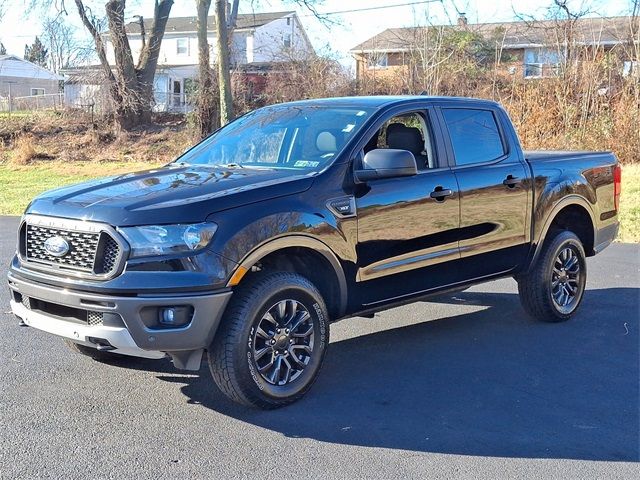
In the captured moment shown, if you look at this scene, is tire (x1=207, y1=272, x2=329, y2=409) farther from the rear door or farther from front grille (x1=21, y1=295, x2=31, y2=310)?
the rear door

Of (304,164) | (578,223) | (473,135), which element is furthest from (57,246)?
(578,223)

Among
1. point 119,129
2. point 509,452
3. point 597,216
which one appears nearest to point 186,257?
point 509,452

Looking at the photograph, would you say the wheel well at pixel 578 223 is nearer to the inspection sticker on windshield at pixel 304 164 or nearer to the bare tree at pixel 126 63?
the inspection sticker on windshield at pixel 304 164

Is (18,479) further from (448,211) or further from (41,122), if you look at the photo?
(41,122)

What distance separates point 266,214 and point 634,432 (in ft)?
8.02

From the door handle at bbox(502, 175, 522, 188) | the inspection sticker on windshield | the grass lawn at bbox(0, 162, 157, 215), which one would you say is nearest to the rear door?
the door handle at bbox(502, 175, 522, 188)

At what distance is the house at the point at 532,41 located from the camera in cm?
2186

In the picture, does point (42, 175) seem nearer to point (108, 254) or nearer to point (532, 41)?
point (532, 41)

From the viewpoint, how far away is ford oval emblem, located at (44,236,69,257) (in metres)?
4.44

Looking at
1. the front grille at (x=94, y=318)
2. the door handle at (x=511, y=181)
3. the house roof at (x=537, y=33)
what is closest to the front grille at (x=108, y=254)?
the front grille at (x=94, y=318)

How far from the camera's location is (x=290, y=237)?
4.64 meters

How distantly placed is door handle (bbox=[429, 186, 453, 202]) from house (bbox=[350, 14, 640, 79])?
16.3m

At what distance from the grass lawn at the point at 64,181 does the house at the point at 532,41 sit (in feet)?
17.4

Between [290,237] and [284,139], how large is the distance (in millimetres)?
1247
